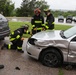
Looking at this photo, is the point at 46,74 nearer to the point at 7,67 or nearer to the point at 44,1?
the point at 7,67

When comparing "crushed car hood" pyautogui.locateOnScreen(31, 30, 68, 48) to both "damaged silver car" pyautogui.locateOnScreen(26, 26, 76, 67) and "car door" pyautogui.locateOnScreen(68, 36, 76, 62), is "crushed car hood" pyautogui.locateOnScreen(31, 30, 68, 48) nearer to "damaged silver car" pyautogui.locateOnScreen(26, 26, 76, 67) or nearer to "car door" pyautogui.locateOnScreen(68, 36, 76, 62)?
"damaged silver car" pyautogui.locateOnScreen(26, 26, 76, 67)

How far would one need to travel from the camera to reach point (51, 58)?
20.1 ft

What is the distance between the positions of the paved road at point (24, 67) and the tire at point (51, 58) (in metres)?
0.17

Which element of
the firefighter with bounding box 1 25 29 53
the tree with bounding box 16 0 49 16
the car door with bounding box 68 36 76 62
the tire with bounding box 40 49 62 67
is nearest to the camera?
the car door with bounding box 68 36 76 62

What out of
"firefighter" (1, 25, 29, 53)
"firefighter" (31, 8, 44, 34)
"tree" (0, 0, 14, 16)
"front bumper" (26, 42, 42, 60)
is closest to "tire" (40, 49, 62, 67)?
"front bumper" (26, 42, 42, 60)

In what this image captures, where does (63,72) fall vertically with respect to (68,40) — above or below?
below

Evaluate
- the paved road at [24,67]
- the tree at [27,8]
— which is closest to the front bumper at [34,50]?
the paved road at [24,67]

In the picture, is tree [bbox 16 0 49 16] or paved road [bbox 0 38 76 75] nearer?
paved road [bbox 0 38 76 75]

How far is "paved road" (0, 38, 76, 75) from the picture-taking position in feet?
18.5

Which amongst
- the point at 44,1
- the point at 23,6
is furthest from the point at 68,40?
the point at 44,1

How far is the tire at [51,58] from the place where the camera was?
6.05m

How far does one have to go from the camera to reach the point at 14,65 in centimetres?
613

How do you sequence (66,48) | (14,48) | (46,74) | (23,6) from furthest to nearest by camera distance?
(23,6) → (14,48) → (66,48) → (46,74)

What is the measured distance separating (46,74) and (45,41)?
1.07m
